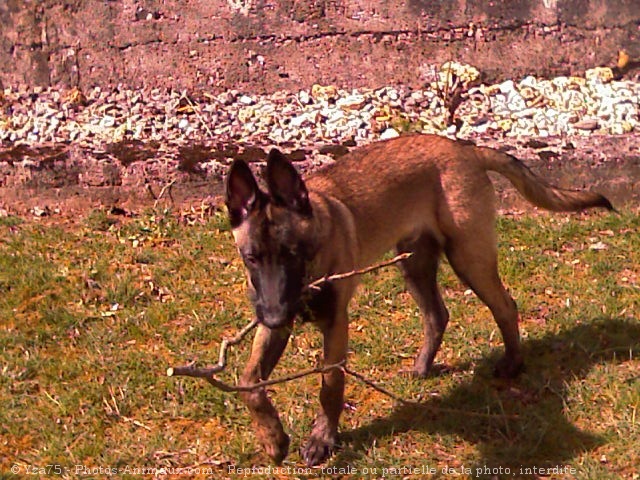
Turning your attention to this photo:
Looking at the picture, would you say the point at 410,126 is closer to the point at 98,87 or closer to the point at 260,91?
the point at 260,91

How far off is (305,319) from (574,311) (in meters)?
1.92

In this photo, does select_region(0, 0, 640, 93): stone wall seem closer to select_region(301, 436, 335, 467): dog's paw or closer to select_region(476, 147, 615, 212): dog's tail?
select_region(476, 147, 615, 212): dog's tail

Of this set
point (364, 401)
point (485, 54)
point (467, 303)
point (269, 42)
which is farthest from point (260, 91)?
point (364, 401)

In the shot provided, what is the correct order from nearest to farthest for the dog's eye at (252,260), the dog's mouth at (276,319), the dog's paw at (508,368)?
the dog's mouth at (276,319) < the dog's eye at (252,260) < the dog's paw at (508,368)

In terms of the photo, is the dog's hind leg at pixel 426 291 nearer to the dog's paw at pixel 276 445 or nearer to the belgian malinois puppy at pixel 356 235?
the belgian malinois puppy at pixel 356 235

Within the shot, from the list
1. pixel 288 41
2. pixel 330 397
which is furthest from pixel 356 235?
pixel 288 41

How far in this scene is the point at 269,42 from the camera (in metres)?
8.02

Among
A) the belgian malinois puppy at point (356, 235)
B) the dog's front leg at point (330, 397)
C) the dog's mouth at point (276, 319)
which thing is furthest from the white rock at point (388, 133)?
the dog's mouth at point (276, 319)

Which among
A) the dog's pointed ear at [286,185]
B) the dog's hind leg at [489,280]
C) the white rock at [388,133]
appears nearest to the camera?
the dog's pointed ear at [286,185]

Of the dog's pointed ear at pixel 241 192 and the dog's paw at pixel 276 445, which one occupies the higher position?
the dog's pointed ear at pixel 241 192

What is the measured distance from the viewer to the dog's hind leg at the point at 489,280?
16.5ft

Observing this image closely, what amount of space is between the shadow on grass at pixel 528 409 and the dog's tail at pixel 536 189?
2.40 feet

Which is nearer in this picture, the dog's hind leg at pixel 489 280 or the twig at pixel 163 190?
the dog's hind leg at pixel 489 280

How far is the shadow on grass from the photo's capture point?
4.55m
